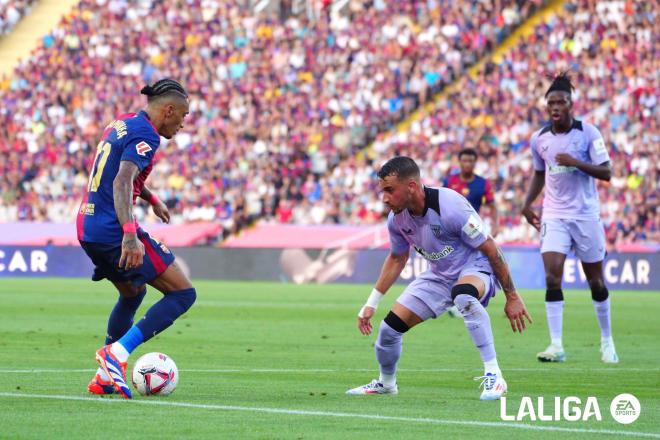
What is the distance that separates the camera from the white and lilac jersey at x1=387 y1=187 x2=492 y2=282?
994 cm

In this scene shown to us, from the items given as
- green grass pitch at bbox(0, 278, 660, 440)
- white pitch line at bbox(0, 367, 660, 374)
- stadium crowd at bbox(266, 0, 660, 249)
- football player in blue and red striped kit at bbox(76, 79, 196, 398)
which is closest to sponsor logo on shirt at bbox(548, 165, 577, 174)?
green grass pitch at bbox(0, 278, 660, 440)

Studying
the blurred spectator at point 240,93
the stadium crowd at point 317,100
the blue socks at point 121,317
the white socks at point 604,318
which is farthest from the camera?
the blurred spectator at point 240,93

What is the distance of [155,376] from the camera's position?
32.1 ft

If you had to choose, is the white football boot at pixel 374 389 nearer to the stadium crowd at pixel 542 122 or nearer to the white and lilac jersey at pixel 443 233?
the white and lilac jersey at pixel 443 233

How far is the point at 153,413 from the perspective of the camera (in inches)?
342

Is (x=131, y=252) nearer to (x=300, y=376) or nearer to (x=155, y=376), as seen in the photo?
(x=155, y=376)

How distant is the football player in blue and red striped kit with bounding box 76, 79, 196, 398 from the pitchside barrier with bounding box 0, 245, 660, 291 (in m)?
21.2

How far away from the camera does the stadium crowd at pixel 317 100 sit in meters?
37.2

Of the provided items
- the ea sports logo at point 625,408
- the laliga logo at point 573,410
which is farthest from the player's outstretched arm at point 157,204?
the ea sports logo at point 625,408

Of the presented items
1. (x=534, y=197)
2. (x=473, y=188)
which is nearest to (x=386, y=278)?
(x=534, y=197)

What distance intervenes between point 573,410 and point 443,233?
1647 mm

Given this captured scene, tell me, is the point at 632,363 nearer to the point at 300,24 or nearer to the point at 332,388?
the point at 332,388

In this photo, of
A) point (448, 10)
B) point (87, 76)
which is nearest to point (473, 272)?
point (448, 10)

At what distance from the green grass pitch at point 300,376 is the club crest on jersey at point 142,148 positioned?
1.66 m
